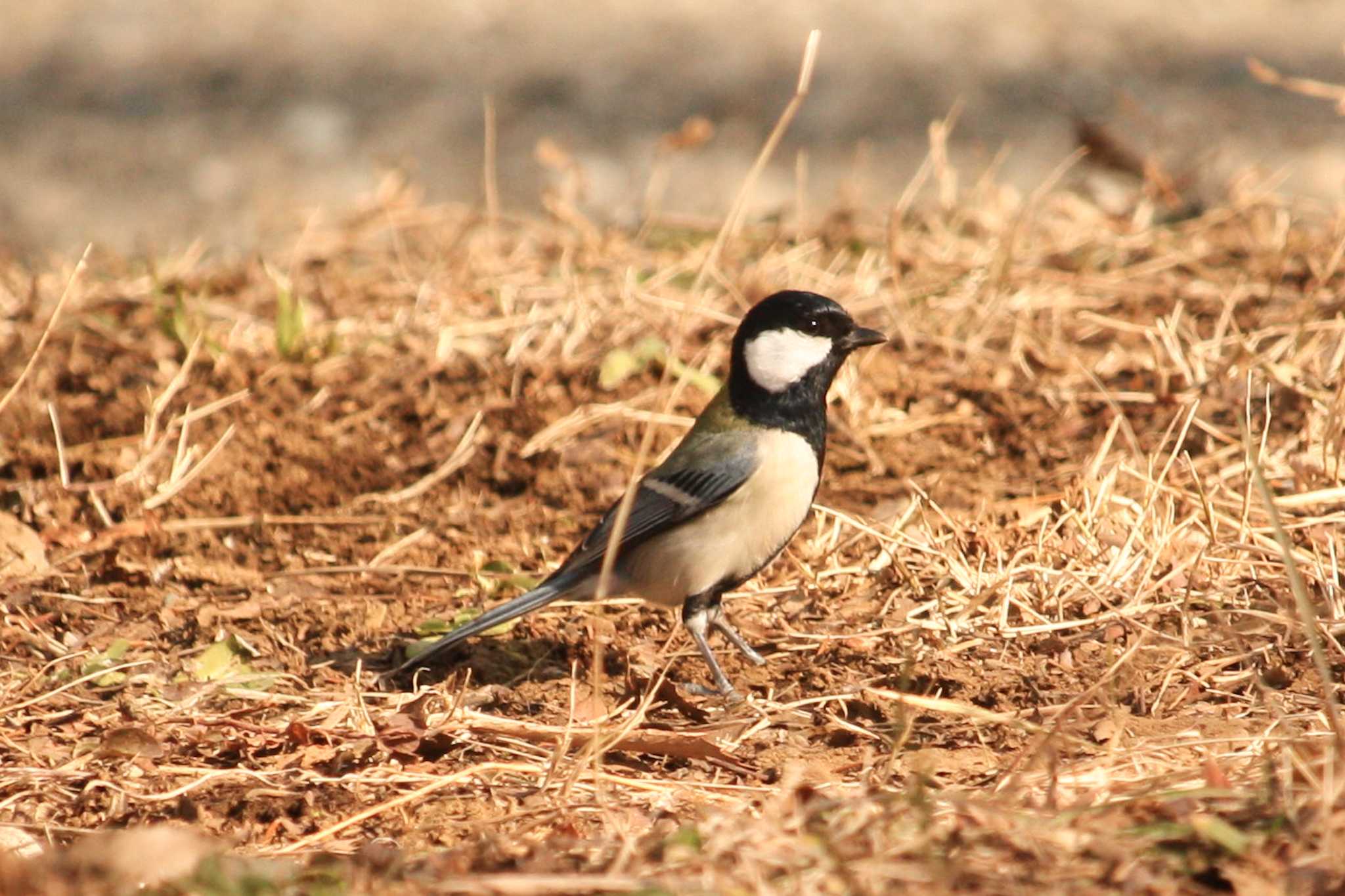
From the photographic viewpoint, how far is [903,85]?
7.91 metres

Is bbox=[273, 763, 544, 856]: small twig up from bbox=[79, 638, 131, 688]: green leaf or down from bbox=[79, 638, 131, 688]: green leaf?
up

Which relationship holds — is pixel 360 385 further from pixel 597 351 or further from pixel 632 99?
pixel 632 99

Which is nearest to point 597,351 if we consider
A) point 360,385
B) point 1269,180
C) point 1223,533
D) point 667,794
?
point 360,385

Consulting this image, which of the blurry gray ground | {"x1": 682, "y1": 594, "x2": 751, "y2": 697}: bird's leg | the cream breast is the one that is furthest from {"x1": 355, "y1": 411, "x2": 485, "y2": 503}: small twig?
the blurry gray ground

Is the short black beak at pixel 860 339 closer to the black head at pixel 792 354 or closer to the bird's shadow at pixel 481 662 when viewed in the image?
the black head at pixel 792 354

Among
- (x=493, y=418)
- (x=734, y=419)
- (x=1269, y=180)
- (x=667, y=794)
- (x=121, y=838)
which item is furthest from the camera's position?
(x=1269, y=180)

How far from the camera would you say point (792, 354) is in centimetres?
413

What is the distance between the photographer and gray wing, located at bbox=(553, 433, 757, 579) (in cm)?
397

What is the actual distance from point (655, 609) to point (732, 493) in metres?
0.59

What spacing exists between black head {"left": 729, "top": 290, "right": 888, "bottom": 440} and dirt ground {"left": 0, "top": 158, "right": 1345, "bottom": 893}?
33 cm

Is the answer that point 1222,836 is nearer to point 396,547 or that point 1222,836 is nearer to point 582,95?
point 396,547

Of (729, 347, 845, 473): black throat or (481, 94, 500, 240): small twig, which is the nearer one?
(729, 347, 845, 473): black throat

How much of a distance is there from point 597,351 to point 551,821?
2.75 meters

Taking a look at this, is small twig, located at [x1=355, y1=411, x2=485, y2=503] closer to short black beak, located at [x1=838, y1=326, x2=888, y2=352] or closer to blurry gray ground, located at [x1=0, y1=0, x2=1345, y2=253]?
short black beak, located at [x1=838, y1=326, x2=888, y2=352]
